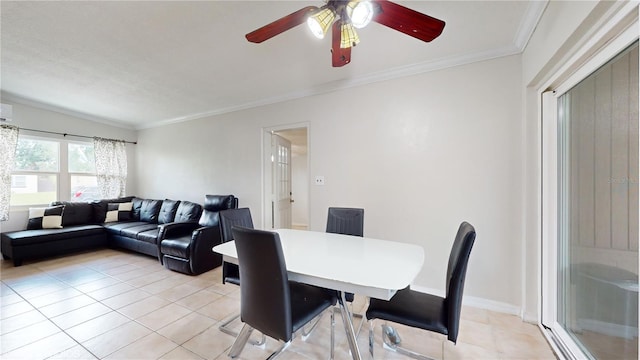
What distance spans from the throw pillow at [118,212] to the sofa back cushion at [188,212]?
1.40 meters

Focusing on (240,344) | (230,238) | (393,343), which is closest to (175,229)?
(230,238)

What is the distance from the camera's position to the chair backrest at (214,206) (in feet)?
12.4

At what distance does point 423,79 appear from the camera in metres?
2.63

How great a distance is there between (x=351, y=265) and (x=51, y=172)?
5.75 meters

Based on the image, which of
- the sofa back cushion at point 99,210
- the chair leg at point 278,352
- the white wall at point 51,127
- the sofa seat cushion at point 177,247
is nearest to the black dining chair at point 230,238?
the chair leg at point 278,352

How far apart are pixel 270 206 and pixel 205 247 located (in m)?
1.08

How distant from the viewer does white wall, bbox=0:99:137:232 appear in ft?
12.8

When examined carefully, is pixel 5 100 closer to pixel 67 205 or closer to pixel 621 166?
pixel 67 205

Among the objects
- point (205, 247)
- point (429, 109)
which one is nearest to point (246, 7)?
point (429, 109)

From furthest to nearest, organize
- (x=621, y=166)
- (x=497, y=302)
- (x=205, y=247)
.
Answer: (x=205, y=247) → (x=497, y=302) → (x=621, y=166)

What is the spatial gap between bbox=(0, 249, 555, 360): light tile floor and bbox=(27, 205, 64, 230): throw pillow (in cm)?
101

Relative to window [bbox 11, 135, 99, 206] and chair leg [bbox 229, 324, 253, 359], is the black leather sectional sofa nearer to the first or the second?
window [bbox 11, 135, 99, 206]

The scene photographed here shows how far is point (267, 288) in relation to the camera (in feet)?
4.39

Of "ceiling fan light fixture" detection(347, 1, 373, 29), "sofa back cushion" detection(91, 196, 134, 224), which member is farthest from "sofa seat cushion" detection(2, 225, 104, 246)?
"ceiling fan light fixture" detection(347, 1, 373, 29)
